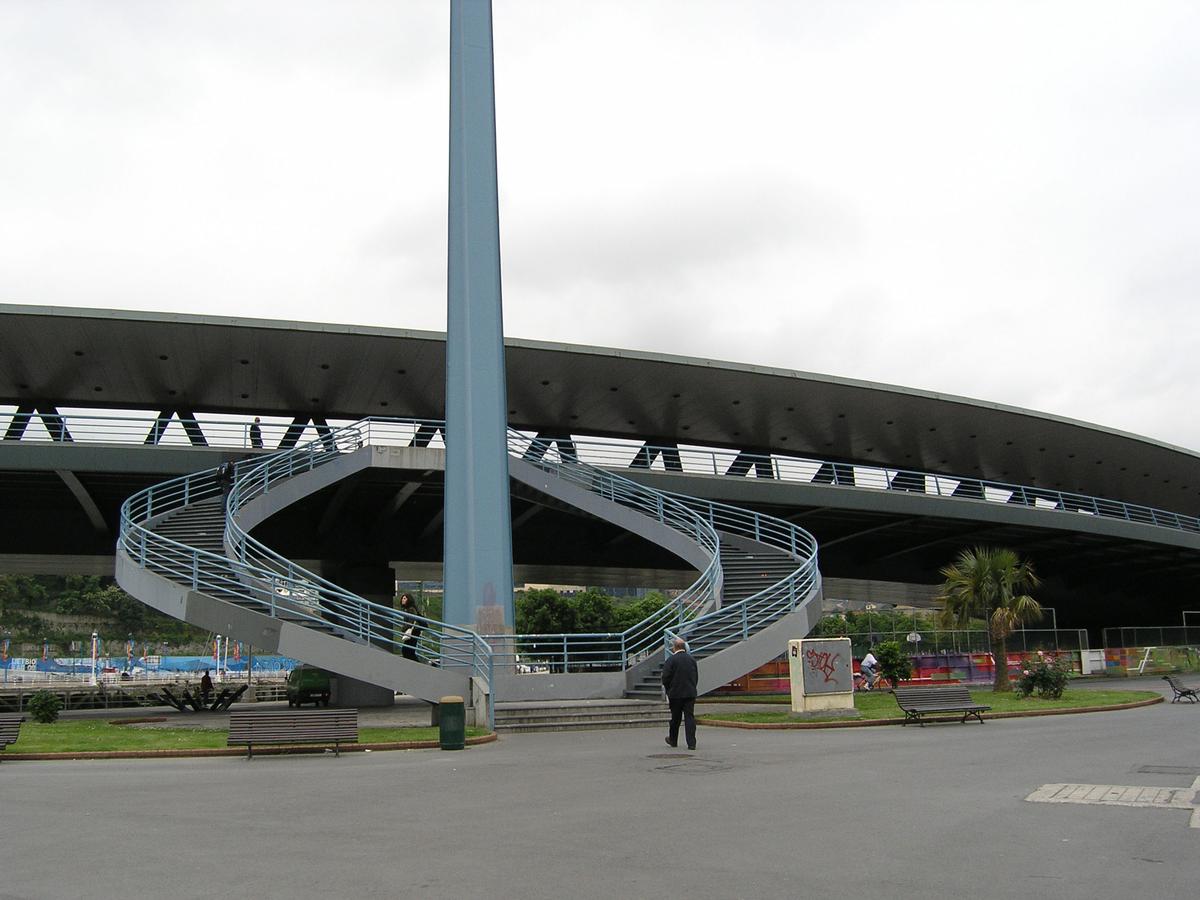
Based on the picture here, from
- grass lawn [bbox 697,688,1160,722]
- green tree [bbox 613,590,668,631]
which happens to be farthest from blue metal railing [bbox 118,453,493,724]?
green tree [bbox 613,590,668,631]

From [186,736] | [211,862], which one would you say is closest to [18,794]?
[211,862]

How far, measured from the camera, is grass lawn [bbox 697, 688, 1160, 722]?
1850 cm

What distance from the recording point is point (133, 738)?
16.2 meters

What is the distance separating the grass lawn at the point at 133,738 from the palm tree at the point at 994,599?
559 inches

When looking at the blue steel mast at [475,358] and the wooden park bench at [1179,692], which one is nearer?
the wooden park bench at [1179,692]

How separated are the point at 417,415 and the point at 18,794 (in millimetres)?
26880

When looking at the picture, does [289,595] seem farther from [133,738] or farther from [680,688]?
[680,688]

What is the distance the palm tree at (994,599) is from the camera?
995 inches

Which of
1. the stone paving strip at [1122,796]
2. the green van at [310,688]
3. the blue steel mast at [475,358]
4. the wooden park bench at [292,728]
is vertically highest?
the blue steel mast at [475,358]

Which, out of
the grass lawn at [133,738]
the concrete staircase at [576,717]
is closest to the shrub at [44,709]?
the grass lawn at [133,738]

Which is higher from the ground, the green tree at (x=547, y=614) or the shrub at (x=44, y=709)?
the green tree at (x=547, y=614)

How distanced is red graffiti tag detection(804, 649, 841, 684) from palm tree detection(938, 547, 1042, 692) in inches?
350

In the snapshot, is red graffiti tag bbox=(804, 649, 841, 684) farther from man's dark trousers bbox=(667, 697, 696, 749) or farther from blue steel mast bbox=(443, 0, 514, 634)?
blue steel mast bbox=(443, 0, 514, 634)

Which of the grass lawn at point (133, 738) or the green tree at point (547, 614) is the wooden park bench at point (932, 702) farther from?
the green tree at point (547, 614)
